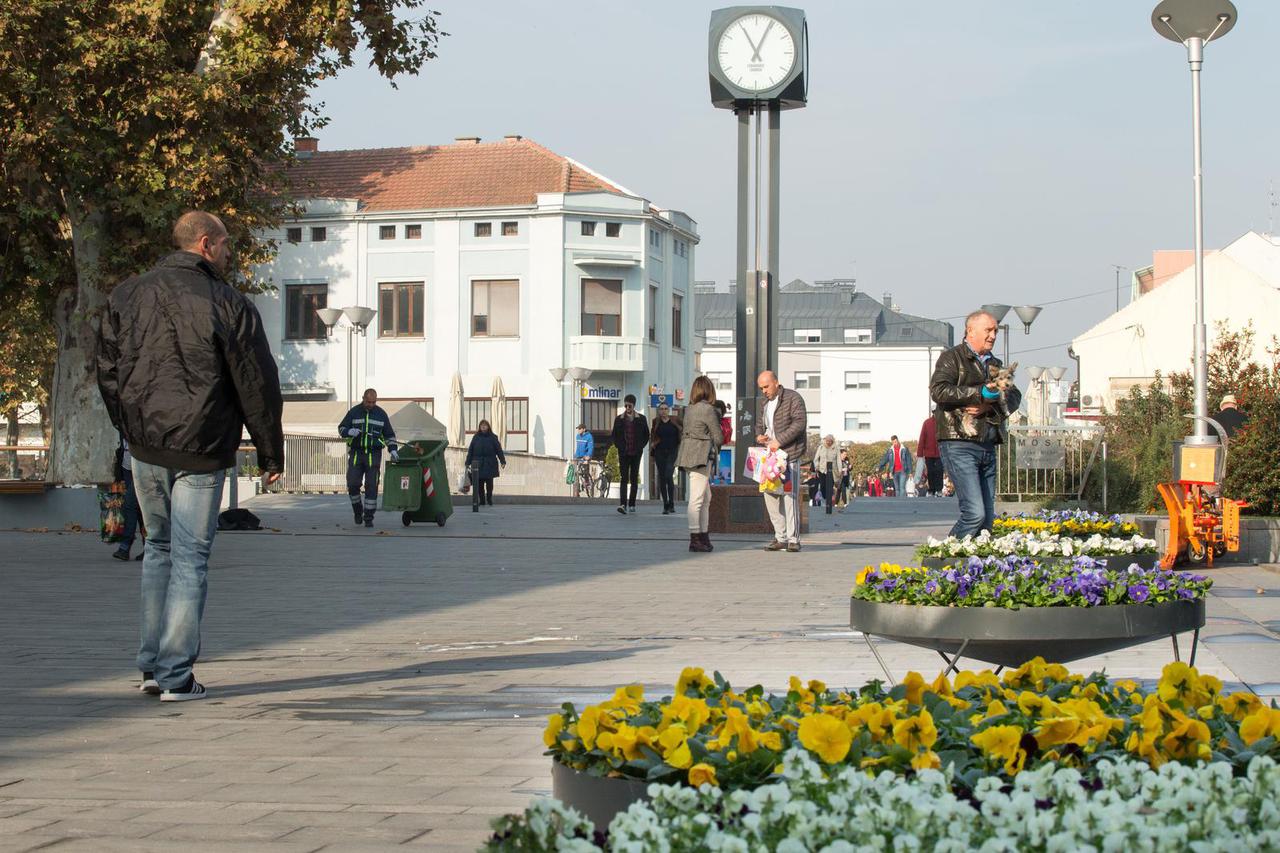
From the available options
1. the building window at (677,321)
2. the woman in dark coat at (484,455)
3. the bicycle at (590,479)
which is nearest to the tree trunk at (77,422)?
the woman in dark coat at (484,455)

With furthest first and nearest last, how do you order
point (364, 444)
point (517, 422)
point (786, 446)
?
point (517, 422) < point (364, 444) < point (786, 446)

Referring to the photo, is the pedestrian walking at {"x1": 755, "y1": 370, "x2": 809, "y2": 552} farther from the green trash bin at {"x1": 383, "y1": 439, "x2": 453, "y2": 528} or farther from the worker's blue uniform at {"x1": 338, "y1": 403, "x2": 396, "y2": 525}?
the worker's blue uniform at {"x1": 338, "y1": 403, "x2": 396, "y2": 525}

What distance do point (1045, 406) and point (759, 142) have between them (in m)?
17.5

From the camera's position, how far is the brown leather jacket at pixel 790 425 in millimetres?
17453

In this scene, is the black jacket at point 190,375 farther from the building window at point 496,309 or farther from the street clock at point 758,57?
the building window at point 496,309

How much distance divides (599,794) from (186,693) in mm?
4361

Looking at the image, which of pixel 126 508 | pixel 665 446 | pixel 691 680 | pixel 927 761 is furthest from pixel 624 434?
pixel 927 761

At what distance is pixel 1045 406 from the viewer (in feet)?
123

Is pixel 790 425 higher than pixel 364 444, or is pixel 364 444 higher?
pixel 790 425

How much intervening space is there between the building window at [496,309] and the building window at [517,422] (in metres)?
2.28

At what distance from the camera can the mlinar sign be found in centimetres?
5794

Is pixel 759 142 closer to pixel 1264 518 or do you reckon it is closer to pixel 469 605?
pixel 1264 518

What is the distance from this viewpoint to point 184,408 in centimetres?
686

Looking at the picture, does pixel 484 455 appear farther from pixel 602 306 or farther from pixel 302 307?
pixel 302 307
